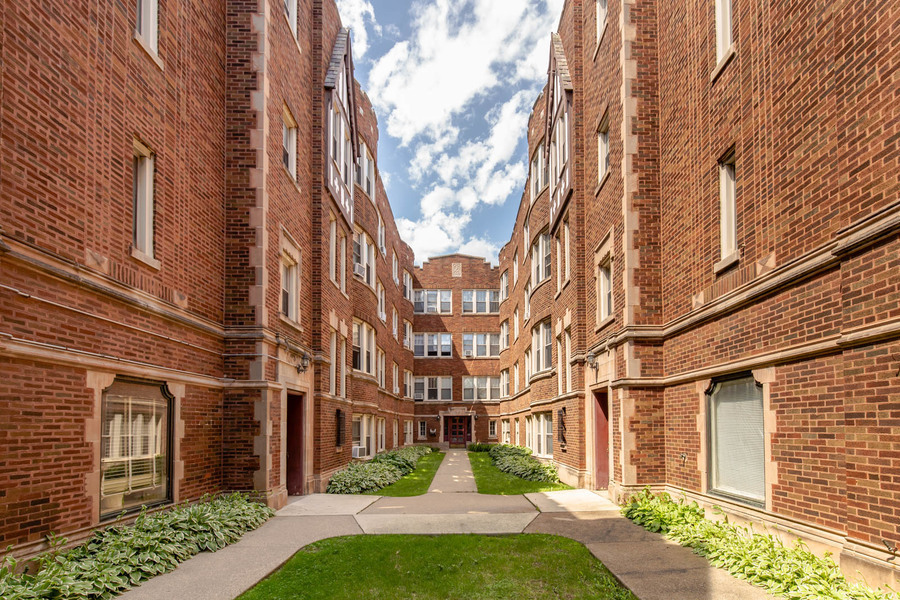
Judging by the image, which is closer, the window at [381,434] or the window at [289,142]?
the window at [289,142]

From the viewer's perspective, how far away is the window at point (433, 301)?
147 feet

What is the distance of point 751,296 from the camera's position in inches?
323

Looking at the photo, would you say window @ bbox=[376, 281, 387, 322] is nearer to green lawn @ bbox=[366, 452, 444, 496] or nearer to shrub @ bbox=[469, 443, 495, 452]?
green lawn @ bbox=[366, 452, 444, 496]

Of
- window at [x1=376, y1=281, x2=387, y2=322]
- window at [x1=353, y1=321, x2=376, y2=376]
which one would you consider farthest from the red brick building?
window at [x1=376, y1=281, x2=387, y2=322]

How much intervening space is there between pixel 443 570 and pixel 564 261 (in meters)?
13.3

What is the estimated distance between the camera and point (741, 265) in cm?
869

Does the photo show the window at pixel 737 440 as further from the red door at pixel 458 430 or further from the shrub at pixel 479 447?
the red door at pixel 458 430

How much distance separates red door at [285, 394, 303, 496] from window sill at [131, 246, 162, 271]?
6253mm

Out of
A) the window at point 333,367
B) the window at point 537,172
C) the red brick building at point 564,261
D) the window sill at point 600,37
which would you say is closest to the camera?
the red brick building at point 564,261

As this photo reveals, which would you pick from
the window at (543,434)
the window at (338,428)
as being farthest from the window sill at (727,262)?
the window at (543,434)

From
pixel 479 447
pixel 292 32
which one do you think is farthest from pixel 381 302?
pixel 292 32

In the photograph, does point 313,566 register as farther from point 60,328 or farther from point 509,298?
point 509,298

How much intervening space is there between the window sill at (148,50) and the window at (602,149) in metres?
9.98

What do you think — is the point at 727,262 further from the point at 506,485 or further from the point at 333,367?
the point at 333,367
